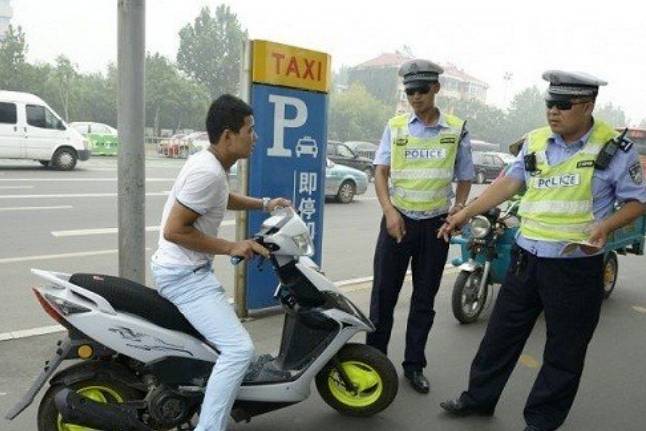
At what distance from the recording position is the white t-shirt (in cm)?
249

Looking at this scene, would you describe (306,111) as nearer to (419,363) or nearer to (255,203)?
(255,203)

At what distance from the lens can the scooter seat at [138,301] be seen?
8.57 feet

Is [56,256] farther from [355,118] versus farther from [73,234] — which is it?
[355,118]

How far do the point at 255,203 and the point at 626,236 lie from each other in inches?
177

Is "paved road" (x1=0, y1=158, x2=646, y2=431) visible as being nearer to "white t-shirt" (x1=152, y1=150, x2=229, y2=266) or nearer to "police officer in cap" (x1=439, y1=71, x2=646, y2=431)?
"police officer in cap" (x1=439, y1=71, x2=646, y2=431)

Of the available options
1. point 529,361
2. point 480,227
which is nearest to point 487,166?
point 480,227

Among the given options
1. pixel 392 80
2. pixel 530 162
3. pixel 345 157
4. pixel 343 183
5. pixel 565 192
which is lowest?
pixel 343 183

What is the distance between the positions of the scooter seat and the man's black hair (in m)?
0.76

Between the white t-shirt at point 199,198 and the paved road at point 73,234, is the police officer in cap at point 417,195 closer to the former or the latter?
the white t-shirt at point 199,198

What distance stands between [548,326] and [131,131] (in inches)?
108

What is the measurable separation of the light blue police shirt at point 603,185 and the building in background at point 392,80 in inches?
2742

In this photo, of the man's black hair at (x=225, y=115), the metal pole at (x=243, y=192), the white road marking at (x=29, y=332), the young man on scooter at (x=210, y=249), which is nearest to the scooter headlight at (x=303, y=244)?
the young man on scooter at (x=210, y=249)

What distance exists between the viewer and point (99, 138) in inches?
981

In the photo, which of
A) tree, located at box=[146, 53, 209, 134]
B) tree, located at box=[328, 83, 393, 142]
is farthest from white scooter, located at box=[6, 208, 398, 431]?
tree, located at box=[328, 83, 393, 142]
